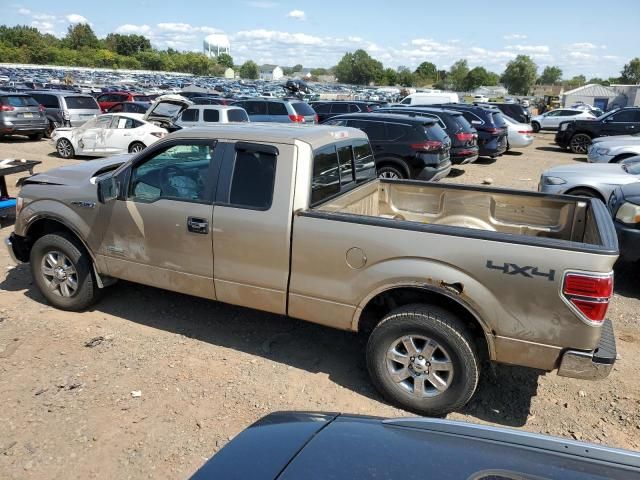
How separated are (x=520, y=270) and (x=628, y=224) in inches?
131

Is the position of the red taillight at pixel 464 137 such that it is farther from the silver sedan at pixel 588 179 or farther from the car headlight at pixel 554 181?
the car headlight at pixel 554 181

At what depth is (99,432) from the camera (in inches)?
125

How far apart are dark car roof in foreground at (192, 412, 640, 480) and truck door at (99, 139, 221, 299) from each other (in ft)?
7.19

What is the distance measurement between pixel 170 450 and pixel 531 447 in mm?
2196

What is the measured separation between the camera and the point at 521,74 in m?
92.9

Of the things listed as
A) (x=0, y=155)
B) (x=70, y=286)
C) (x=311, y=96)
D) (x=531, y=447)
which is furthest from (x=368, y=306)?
(x=311, y=96)

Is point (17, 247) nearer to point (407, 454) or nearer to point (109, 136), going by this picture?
point (407, 454)

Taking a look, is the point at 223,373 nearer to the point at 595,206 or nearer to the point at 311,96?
the point at 595,206

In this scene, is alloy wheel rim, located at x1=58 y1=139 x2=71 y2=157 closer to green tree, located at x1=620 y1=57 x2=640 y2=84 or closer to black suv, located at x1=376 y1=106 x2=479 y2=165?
black suv, located at x1=376 y1=106 x2=479 y2=165

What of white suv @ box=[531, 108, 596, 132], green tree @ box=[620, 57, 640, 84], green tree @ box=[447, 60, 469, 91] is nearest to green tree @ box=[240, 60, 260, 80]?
green tree @ box=[447, 60, 469, 91]

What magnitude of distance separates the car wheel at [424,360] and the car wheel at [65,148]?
13.4 m

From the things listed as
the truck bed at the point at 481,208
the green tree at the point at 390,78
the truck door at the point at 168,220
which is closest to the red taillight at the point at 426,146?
the truck bed at the point at 481,208

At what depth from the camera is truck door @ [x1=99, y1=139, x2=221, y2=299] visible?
3900mm

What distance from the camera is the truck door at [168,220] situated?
3900 mm
